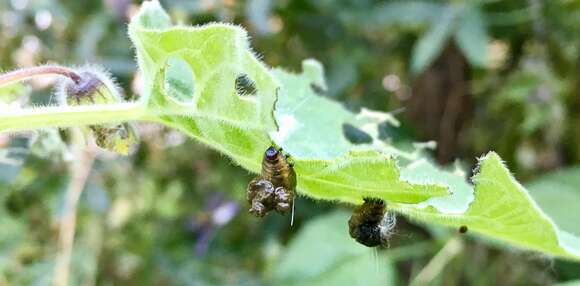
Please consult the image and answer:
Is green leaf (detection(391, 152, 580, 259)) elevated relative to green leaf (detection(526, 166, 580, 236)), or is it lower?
lower

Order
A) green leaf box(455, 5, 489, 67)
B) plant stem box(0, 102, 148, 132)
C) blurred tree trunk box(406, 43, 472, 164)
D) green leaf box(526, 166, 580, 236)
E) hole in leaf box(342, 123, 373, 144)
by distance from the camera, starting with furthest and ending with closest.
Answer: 1. blurred tree trunk box(406, 43, 472, 164)
2. green leaf box(455, 5, 489, 67)
3. green leaf box(526, 166, 580, 236)
4. hole in leaf box(342, 123, 373, 144)
5. plant stem box(0, 102, 148, 132)

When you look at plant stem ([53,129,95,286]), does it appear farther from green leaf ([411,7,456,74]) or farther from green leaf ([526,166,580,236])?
green leaf ([526,166,580,236])

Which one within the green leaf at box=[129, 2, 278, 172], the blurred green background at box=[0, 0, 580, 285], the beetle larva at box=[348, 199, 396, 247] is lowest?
the beetle larva at box=[348, 199, 396, 247]

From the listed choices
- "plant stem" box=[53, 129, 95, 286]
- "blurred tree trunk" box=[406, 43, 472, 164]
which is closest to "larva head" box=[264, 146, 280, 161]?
"plant stem" box=[53, 129, 95, 286]

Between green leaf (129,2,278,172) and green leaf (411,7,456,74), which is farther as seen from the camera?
green leaf (411,7,456,74)

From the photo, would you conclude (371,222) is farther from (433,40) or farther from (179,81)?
(433,40)

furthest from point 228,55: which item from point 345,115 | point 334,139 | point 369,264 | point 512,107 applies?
point 512,107
